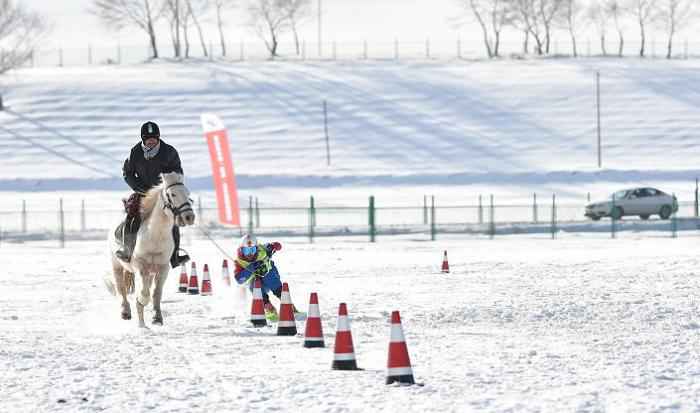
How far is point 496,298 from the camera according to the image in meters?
19.8

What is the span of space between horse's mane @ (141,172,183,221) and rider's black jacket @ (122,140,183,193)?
1.49 ft

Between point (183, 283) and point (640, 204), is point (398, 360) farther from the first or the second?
point (640, 204)

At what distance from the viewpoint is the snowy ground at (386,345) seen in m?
10.7

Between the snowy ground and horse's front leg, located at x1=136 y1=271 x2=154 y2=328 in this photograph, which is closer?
the snowy ground

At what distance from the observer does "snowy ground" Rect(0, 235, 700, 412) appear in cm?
1066

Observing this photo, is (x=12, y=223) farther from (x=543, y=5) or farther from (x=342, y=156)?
(x=543, y=5)

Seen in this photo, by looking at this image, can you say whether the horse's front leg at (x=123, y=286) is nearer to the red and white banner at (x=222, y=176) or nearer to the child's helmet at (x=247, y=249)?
the child's helmet at (x=247, y=249)

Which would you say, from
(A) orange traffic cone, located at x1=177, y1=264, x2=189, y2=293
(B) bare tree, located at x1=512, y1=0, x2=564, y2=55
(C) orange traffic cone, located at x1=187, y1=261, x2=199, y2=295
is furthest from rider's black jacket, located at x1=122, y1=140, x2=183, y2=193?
(B) bare tree, located at x1=512, y1=0, x2=564, y2=55

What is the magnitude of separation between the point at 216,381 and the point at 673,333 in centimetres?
554

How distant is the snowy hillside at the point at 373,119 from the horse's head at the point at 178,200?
52433mm

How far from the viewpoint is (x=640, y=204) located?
53.7 metres

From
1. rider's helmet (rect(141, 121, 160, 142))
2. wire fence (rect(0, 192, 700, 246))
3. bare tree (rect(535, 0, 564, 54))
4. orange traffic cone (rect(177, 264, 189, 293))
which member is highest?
bare tree (rect(535, 0, 564, 54))

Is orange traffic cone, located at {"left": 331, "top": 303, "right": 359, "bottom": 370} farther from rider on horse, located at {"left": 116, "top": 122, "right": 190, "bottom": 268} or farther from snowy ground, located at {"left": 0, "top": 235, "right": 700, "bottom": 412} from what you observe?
rider on horse, located at {"left": 116, "top": 122, "right": 190, "bottom": 268}

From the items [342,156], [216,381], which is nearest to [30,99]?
[342,156]
